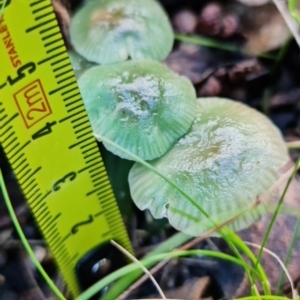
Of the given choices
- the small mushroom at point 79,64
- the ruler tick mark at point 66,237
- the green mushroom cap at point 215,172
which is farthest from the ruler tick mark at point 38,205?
the small mushroom at point 79,64

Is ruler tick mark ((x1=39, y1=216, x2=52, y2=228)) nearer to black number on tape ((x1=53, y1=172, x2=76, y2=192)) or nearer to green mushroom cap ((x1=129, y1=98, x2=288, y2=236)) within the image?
black number on tape ((x1=53, y1=172, x2=76, y2=192))

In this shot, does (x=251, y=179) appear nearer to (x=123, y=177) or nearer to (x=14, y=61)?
(x=123, y=177)

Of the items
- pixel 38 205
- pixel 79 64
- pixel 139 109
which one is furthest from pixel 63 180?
pixel 79 64

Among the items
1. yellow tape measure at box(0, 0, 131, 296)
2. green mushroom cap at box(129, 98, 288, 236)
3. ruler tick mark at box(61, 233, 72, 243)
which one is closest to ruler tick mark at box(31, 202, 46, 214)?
yellow tape measure at box(0, 0, 131, 296)

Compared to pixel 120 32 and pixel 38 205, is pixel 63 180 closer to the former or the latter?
pixel 38 205

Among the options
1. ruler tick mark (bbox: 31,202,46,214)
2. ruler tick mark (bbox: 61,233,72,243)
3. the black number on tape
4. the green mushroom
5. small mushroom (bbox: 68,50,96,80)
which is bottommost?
ruler tick mark (bbox: 61,233,72,243)

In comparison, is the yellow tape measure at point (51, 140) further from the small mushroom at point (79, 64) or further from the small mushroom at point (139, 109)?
the small mushroom at point (79, 64)
